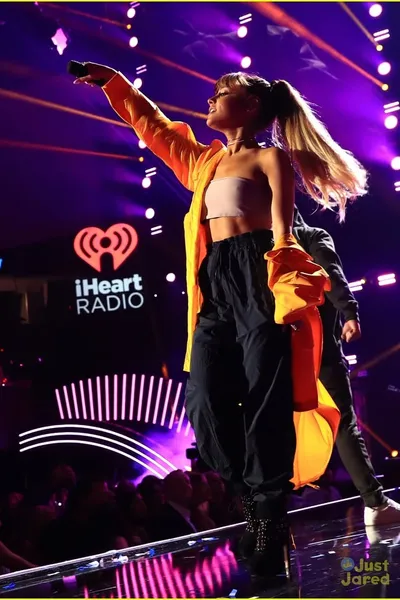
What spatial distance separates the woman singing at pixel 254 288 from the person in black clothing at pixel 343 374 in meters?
0.51

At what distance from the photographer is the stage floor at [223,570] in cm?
134

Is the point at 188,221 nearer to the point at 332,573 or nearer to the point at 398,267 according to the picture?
the point at 332,573

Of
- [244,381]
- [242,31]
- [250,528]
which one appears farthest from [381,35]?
[250,528]

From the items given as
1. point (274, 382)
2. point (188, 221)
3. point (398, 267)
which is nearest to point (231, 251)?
point (188, 221)

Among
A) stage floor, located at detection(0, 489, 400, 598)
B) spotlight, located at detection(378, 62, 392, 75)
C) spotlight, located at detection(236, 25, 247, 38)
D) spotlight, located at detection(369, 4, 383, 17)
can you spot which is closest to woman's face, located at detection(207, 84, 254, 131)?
stage floor, located at detection(0, 489, 400, 598)

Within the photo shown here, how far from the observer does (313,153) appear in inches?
71.2

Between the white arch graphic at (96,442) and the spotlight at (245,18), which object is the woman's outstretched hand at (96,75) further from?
the white arch graphic at (96,442)

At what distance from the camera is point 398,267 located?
3.65m

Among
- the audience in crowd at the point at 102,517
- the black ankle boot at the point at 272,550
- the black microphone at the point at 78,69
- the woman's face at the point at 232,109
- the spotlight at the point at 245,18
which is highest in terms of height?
the spotlight at the point at 245,18

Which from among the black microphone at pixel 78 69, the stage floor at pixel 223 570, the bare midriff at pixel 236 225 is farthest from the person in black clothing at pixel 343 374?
the black microphone at pixel 78 69

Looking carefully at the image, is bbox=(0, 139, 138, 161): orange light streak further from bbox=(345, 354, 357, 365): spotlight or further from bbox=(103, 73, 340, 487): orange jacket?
bbox=(103, 73, 340, 487): orange jacket

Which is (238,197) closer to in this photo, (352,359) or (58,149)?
(352,359)

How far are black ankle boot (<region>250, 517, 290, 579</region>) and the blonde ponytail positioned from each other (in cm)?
81

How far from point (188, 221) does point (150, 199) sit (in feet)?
8.86
